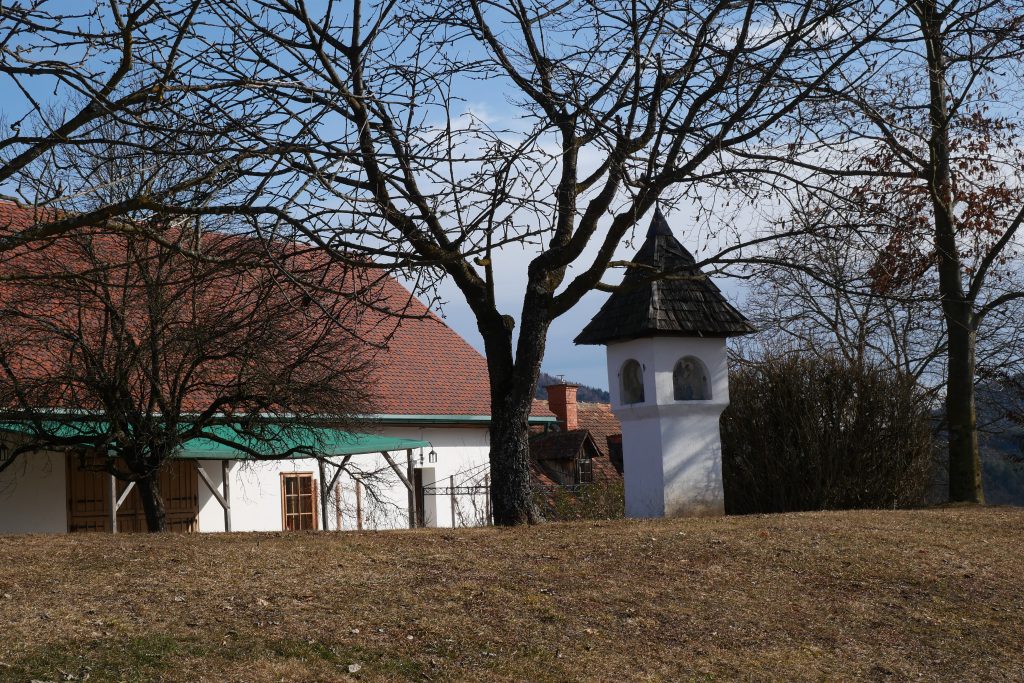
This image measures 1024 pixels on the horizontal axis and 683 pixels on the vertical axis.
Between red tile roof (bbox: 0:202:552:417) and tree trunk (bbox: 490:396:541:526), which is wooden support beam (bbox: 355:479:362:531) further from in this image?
tree trunk (bbox: 490:396:541:526)

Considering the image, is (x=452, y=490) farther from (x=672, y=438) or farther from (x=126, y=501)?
(x=672, y=438)

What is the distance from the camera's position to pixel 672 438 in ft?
45.6

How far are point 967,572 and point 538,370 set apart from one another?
4.48 metres

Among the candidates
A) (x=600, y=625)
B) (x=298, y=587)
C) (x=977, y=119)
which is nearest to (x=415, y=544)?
(x=298, y=587)

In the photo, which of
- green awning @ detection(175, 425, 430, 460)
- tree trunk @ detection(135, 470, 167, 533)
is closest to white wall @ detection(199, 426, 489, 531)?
green awning @ detection(175, 425, 430, 460)

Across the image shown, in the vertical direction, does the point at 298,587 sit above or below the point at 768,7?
below

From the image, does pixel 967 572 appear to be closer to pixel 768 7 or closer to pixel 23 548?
pixel 768 7

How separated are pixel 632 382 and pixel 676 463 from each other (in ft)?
4.17

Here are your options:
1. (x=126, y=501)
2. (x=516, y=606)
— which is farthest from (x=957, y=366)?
(x=126, y=501)

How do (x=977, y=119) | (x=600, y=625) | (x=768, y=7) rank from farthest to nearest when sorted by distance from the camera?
(x=977, y=119) → (x=768, y=7) → (x=600, y=625)

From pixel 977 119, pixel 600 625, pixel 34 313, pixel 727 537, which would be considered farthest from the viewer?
pixel 977 119

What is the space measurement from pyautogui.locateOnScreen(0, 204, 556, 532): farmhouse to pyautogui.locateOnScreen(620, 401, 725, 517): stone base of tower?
4.14 m

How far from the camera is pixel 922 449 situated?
15.7 m

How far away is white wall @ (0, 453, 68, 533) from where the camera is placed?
1858cm
